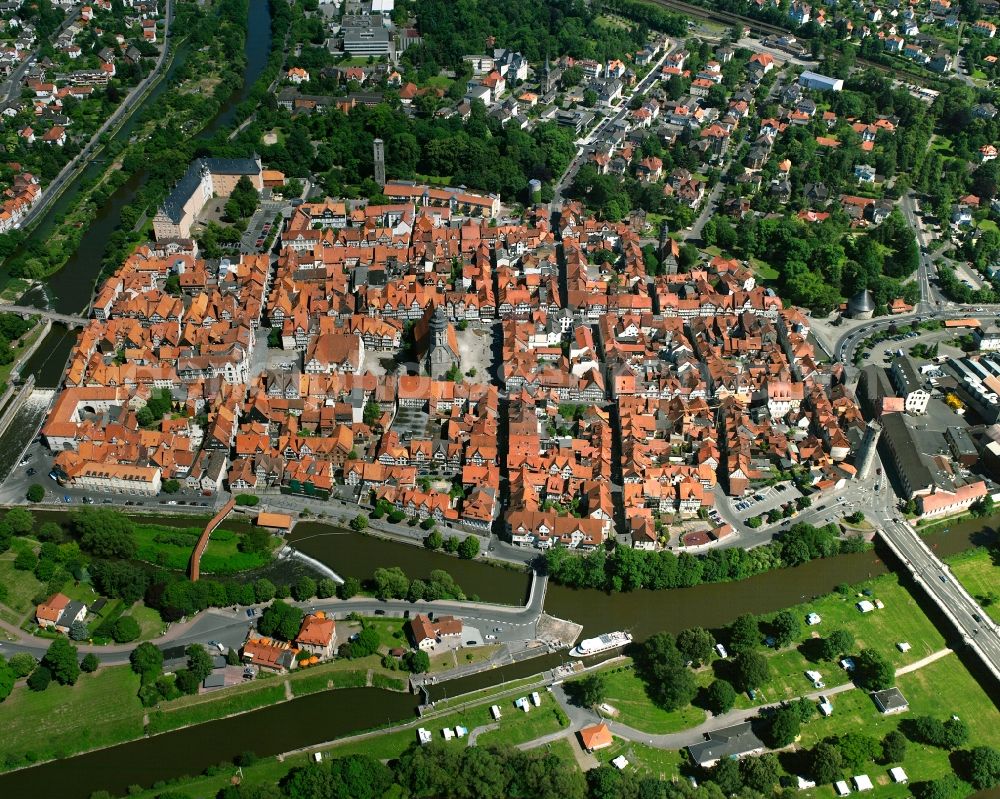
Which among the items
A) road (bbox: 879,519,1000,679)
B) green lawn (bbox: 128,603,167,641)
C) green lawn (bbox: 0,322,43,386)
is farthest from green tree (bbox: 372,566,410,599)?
green lawn (bbox: 0,322,43,386)

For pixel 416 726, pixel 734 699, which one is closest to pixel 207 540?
pixel 416 726

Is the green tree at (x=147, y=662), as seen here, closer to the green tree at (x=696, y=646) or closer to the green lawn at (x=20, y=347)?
the green tree at (x=696, y=646)

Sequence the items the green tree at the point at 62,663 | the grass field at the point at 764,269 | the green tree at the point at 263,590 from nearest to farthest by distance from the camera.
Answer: the green tree at the point at 62,663 < the green tree at the point at 263,590 < the grass field at the point at 764,269

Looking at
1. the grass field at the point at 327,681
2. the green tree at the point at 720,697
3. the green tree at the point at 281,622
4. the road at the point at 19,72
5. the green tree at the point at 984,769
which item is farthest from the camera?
the road at the point at 19,72

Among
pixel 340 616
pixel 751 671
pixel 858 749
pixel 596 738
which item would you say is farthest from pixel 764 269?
pixel 340 616

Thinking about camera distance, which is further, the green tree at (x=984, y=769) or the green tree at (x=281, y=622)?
the green tree at (x=281, y=622)

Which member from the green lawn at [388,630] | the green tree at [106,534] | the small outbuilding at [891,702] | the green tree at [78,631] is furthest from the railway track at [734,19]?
the green tree at [78,631]

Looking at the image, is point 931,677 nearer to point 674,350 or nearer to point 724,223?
point 674,350

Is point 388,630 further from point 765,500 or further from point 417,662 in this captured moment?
point 765,500
